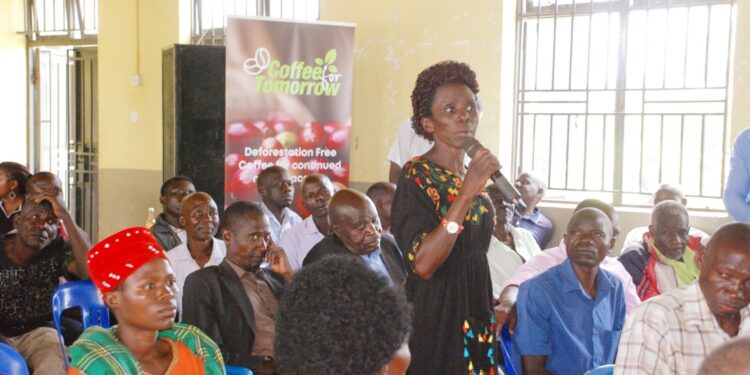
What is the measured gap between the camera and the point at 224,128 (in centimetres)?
732

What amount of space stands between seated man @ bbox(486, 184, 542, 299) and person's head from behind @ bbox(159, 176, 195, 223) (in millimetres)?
1863

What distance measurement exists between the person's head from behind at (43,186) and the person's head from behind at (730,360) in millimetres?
3513

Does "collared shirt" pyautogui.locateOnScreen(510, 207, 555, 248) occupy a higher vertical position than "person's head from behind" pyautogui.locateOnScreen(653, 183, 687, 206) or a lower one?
lower

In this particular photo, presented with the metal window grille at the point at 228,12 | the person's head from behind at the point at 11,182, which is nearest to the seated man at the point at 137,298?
the person's head from behind at the point at 11,182

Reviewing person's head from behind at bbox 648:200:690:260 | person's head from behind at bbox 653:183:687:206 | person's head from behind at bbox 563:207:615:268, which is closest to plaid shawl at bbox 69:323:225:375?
person's head from behind at bbox 563:207:615:268

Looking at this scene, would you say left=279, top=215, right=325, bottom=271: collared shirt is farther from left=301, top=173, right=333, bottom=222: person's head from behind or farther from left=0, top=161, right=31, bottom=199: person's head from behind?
left=0, top=161, right=31, bottom=199: person's head from behind

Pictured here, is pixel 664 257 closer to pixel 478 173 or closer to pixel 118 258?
pixel 478 173

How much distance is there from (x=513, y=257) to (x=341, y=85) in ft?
9.23

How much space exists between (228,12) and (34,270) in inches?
192

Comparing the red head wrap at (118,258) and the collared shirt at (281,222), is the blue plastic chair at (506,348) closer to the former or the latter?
the red head wrap at (118,258)

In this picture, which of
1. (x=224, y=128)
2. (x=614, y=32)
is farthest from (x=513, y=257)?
(x=224, y=128)

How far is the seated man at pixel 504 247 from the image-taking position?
4441 millimetres

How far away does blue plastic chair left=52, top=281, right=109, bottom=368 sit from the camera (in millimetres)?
3650

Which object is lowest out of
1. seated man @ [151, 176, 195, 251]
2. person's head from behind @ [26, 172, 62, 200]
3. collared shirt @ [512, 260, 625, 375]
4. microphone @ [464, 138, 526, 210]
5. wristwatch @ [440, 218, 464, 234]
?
collared shirt @ [512, 260, 625, 375]
